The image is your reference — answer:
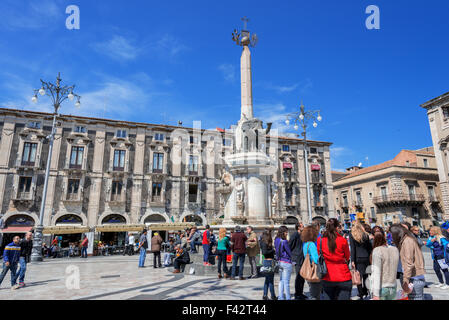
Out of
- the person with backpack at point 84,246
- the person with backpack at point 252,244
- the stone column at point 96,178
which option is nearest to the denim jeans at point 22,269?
the person with backpack at point 252,244

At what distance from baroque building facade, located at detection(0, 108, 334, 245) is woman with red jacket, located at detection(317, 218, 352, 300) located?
72.0 feet

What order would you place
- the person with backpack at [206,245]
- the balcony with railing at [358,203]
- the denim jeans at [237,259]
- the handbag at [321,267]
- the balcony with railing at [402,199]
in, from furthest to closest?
the balcony with railing at [358,203]
the balcony with railing at [402,199]
the person with backpack at [206,245]
the denim jeans at [237,259]
the handbag at [321,267]

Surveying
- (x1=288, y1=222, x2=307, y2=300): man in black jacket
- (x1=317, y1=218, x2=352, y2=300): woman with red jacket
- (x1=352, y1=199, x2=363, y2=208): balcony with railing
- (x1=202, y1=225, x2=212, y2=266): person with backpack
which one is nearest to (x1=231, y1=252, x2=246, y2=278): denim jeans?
(x1=202, y1=225, x2=212, y2=266): person with backpack

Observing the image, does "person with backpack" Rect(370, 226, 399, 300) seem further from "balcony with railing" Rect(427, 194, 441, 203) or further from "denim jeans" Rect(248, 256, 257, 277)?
→ "balcony with railing" Rect(427, 194, 441, 203)

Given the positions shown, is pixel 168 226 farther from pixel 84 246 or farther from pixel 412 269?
pixel 412 269

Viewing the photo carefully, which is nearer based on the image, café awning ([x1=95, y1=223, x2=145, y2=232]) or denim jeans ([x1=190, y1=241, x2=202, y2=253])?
denim jeans ([x1=190, y1=241, x2=202, y2=253])

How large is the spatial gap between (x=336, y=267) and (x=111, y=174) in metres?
30.6

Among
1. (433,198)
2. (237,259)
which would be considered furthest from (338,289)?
(433,198)

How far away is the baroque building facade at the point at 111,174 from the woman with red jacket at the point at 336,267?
72.0 feet

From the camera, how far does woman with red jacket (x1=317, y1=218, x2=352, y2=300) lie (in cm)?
394

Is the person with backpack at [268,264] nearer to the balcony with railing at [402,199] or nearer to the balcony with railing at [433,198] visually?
the balcony with railing at [402,199]

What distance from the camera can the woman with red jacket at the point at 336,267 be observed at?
3.94 metres

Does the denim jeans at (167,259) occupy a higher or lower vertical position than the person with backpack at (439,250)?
lower
